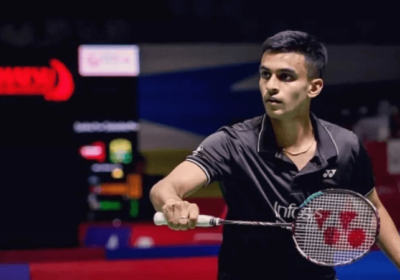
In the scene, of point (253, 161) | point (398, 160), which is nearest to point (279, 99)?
point (253, 161)

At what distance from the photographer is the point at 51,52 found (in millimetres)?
8375

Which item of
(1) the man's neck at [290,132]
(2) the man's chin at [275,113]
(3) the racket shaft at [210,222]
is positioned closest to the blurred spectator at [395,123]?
(1) the man's neck at [290,132]

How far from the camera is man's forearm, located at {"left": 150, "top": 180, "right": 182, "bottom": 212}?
6.98 ft

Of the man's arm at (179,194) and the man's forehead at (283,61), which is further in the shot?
the man's forehead at (283,61)

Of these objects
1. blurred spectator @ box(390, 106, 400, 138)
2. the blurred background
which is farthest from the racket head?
blurred spectator @ box(390, 106, 400, 138)

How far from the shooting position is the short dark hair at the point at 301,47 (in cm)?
231

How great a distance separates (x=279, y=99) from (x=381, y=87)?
6.91m

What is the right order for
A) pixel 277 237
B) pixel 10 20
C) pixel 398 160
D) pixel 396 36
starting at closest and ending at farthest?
pixel 277 237
pixel 398 160
pixel 10 20
pixel 396 36

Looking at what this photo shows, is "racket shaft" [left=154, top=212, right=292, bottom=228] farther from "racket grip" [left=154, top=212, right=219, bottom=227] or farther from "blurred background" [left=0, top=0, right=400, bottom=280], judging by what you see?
"blurred background" [left=0, top=0, right=400, bottom=280]

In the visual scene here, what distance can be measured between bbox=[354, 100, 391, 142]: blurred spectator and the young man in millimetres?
5100

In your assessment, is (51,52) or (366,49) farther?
(366,49)

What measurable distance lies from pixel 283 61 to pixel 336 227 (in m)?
0.50

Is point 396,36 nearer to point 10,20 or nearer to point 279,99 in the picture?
point 10,20

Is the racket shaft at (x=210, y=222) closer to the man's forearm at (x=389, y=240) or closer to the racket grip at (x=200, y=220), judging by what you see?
the racket grip at (x=200, y=220)
